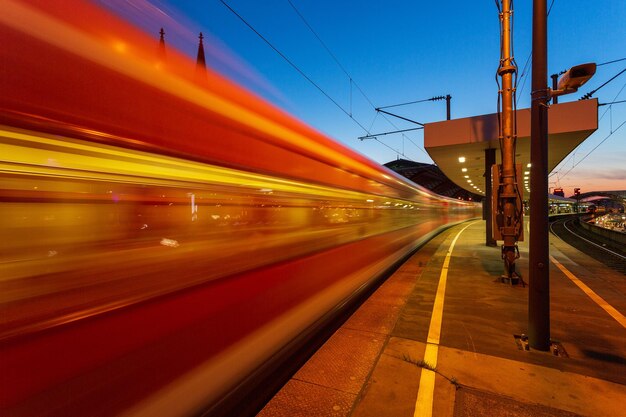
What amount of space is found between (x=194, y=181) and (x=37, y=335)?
3.54ft

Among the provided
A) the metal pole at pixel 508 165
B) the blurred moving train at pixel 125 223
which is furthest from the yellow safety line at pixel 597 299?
the blurred moving train at pixel 125 223

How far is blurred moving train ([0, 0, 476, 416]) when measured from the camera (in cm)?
128

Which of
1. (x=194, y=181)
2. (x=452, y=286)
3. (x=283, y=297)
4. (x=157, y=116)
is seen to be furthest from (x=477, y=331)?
(x=157, y=116)

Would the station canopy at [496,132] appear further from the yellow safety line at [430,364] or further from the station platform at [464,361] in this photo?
the yellow safety line at [430,364]

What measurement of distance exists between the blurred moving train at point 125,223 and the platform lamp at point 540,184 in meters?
2.74

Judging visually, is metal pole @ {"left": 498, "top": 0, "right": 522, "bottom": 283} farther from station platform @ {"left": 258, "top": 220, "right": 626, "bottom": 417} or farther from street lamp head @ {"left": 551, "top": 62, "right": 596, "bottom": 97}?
street lamp head @ {"left": 551, "top": 62, "right": 596, "bottom": 97}

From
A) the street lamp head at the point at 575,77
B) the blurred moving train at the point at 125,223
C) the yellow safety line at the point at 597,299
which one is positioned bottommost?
the yellow safety line at the point at 597,299

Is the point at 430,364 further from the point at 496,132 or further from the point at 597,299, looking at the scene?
the point at 496,132

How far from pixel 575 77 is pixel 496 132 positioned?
728 centimetres

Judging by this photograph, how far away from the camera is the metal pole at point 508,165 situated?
18.8ft

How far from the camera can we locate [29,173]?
50.9 inches

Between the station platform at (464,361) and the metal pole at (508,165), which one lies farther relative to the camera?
the metal pole at (508,165)

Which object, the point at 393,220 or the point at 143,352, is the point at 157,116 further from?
the point at 393,220

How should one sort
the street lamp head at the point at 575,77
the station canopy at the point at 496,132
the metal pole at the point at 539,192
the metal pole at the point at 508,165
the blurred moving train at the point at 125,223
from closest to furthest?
the blurred moving train at the point at 125,223, the street lamp head at the point at 575,77, the metal pole at the point at 539,192, the metal pole at the point at 508,165, the station canopy at the point at 496,132
